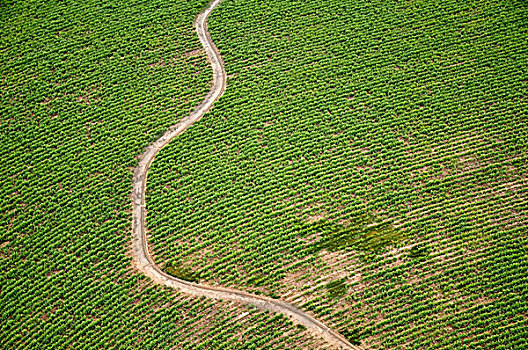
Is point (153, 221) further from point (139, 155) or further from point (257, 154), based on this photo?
point (257, 154)

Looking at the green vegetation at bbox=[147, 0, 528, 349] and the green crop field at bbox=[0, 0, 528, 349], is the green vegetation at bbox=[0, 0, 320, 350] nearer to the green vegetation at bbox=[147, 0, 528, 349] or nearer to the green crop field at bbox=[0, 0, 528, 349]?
the green crop field at bbox=[0, 0, 528, 349]

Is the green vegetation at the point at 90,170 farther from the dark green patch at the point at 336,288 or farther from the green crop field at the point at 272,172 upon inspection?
the dark green patch at the point at 336,288

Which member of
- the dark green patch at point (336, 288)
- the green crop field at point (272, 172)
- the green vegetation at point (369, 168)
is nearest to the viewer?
the green crop field at point (272, 172)

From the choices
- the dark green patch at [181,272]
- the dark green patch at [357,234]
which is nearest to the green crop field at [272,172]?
the dark green patch at [357,234]

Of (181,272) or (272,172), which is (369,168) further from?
(181,272)

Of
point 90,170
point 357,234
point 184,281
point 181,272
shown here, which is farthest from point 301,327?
point 90,170

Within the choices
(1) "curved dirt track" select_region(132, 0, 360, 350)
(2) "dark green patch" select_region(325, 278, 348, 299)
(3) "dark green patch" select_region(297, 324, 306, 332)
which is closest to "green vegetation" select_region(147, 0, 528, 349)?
(2) "dark green patch" select_region(325, 278, 348, 299)
